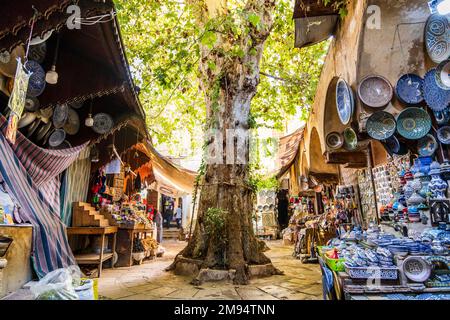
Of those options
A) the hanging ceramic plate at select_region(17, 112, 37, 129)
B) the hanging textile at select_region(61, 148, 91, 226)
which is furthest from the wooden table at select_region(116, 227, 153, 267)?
the hanging ceramic plate at select_region(17, 112, 37, 129)

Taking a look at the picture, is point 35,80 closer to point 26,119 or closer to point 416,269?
point 26,119

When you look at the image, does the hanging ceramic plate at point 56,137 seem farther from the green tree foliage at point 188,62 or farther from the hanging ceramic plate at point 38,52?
the green tree foliage at point 188,62

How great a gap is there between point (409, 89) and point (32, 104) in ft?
18.9

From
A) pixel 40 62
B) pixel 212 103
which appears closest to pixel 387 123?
pixel 212 103

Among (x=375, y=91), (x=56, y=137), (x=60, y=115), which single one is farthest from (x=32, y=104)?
(x=375, y=91)

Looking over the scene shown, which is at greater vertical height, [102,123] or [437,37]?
[437,37]

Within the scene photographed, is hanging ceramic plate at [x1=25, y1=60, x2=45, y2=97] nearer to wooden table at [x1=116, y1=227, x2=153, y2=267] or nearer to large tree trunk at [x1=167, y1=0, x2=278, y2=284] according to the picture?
large tree trunk at [x1=167, y1=0, x2=278, y2=284]

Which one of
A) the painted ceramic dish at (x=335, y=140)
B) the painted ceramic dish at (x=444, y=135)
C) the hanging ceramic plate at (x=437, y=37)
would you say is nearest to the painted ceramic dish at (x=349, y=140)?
the painted ceramic dish at (x=335, y=140)

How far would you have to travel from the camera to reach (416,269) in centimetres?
218

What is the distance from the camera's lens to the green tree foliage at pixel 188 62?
21.1ft

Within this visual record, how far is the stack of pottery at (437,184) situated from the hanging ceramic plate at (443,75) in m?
1.09

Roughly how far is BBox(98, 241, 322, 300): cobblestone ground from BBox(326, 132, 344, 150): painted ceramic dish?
291cm
